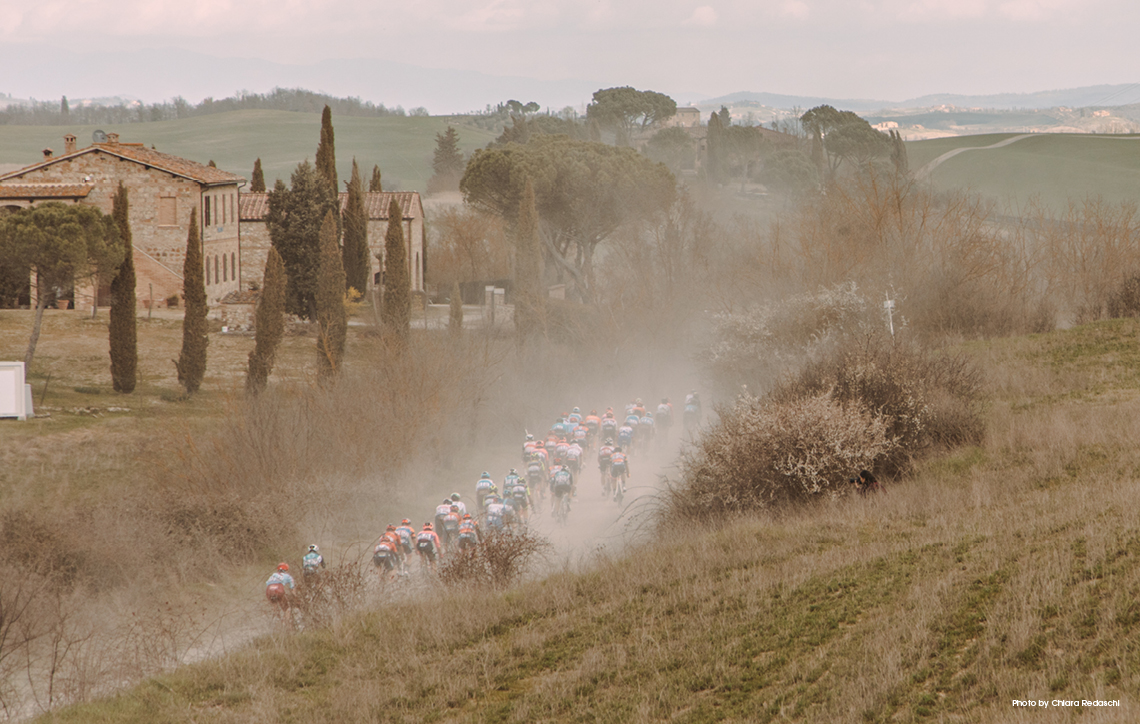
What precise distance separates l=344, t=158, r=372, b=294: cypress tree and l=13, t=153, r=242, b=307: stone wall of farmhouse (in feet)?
19.2

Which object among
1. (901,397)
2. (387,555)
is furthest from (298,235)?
(901,397)

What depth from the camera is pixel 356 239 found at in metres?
41.9

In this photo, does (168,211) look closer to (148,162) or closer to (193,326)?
(148,162)

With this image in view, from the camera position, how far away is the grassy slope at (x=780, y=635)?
765 cm

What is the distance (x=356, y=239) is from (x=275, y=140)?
390 ft

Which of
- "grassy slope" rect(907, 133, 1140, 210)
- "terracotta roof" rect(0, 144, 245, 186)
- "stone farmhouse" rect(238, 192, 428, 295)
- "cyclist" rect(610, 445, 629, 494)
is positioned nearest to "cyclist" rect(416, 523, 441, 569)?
"cyclist" rect(610, 445, 629, 494)


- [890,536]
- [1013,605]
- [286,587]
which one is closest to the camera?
[1013,605]

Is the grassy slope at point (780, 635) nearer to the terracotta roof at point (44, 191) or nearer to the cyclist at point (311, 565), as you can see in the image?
the cyclist at point (311, 565)

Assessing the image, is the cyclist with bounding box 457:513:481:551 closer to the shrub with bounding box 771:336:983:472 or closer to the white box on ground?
the shrub with bounding box 771:336:983:472

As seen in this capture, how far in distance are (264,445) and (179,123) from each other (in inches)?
6118

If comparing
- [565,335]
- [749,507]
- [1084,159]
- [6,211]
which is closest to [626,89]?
[1084,159]

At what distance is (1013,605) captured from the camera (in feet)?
28.0

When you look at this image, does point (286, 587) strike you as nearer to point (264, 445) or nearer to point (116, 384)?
point (264, 445)

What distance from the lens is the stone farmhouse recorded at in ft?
154
